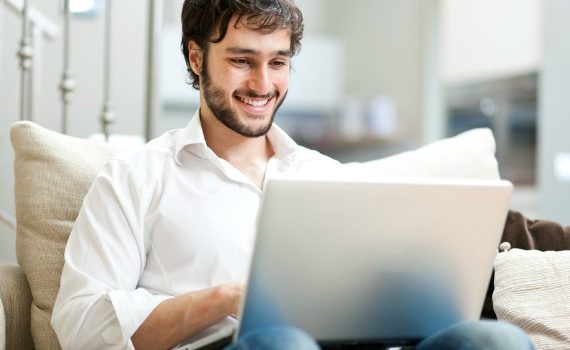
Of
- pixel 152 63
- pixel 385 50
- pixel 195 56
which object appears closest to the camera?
pixel 195 56

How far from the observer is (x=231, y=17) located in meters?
1.63

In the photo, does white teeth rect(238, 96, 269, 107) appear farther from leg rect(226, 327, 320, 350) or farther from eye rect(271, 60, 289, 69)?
leg rect(226, 327, 320, 350)

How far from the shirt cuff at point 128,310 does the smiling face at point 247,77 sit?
1.41 feet

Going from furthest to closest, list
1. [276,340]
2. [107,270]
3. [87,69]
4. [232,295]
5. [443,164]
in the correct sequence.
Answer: [87,69] < [443,164] < [107,270] < [232,295] < [276,340]

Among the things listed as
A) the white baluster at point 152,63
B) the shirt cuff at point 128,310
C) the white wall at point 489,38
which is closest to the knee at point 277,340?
the shirt cuff at point 128,310

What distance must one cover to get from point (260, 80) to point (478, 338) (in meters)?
0.71

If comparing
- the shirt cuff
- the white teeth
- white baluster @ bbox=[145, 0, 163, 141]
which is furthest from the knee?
white baluster @ bbox=[145, 0, 163, 141]

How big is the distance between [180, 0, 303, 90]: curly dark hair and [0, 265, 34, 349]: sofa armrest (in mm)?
603

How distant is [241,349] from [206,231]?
480 millimetres

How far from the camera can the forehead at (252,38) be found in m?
1.63

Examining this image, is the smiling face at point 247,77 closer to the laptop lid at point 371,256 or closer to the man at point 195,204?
the man at point 195,204

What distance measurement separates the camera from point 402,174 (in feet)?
6.04

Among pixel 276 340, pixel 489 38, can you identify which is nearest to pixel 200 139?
pixel 276 340

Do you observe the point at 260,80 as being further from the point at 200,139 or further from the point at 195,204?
the point at 195,204
